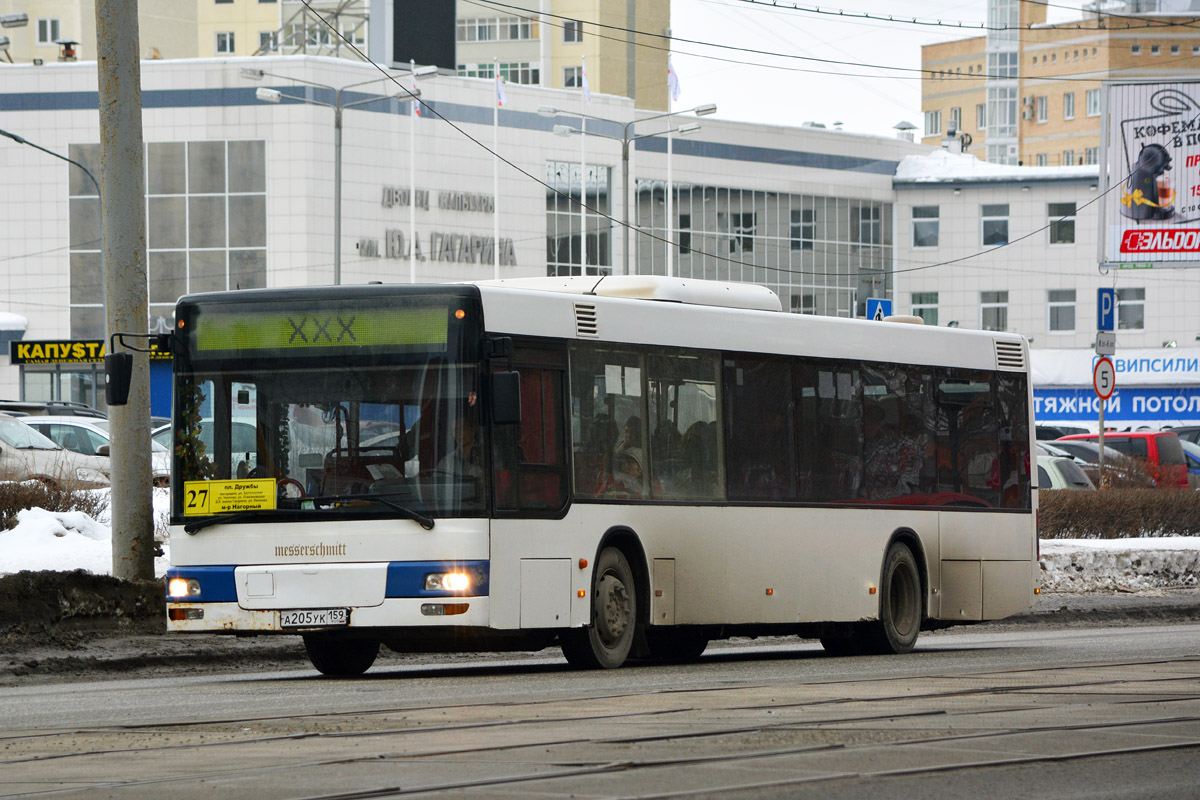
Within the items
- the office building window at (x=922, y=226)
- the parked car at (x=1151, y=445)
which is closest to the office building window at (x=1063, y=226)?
the office building window at (x=922, y=226)

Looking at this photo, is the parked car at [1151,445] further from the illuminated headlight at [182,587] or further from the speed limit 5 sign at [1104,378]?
the illuminated headlight at [182,587]

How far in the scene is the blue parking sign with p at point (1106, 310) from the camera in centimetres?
3039

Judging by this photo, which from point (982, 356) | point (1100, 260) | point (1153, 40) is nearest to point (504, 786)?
point (982, 356)

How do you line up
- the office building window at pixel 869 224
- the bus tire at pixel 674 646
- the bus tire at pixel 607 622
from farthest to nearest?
1. the office building window at pixel 869 224
2. the bus tire at pixel 674 646
3. the bus tire at pixel 607 622

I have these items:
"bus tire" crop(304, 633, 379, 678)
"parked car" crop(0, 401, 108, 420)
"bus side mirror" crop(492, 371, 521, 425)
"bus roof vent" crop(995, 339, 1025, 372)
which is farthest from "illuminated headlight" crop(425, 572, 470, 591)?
"parked car" crop(0, 401, 108, 420)

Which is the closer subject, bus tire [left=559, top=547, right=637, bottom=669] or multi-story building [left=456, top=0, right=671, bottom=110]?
bus tire [left=559, top=547, right=637, bottom=669]

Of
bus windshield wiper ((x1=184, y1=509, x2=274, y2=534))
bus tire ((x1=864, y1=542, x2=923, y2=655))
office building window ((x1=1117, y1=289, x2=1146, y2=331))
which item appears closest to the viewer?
bus windshield wiper ((x1=184, y1=509, x2=274, y2=534))

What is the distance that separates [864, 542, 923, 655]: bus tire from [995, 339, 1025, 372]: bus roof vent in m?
2.17

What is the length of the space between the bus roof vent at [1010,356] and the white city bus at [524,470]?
209 centimetres

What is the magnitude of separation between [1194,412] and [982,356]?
200ft

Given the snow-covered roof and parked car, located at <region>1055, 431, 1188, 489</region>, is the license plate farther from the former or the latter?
the snow-covered roof

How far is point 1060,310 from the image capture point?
284 feet

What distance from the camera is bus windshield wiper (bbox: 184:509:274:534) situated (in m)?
12.8

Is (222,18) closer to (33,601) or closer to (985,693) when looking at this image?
(33,601)
